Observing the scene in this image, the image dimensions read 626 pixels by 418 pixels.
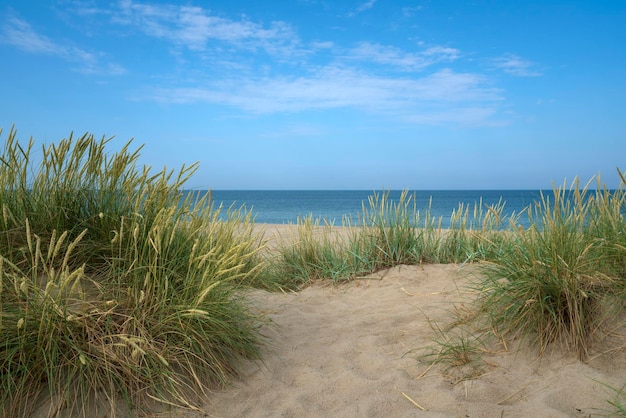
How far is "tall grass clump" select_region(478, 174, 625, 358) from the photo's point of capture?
10.5 ft

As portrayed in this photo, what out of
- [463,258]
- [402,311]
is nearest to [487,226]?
[463,258]

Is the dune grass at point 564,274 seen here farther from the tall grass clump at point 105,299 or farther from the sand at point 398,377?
the tall grass clump at point 105,299

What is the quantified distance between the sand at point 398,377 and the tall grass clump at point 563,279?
16 cm

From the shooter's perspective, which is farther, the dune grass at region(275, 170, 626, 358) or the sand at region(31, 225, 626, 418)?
the dune grass at region(275, 170, 626, 358)

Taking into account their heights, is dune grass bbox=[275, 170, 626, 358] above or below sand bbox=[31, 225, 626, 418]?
above

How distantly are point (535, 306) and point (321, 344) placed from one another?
1563 mm

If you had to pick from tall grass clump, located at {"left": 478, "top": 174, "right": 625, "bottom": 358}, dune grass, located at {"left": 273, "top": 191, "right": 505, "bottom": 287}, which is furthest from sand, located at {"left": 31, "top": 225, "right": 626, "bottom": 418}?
dune grass, located at {"left": 273, "top": 191, "right": 505, "bottom": 287}

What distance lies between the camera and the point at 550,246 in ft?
11.0

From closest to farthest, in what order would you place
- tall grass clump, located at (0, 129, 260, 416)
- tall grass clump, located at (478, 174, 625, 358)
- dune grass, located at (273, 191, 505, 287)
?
1. tall grass clump, located at (0, 129, 260, 416)
2. tall grass clump, located at (478, 174, 625, 358)
3. dune grass, located at (273, 191, 505, 287)

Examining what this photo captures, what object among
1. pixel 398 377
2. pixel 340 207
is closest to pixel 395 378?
pixel 398 377

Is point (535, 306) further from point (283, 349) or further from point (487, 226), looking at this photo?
point (487, 226)

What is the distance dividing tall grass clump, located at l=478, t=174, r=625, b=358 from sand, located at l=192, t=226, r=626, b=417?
156mm

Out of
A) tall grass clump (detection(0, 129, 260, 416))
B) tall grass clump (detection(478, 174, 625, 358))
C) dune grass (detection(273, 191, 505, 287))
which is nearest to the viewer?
tall grass clump (detection(0, 129, 260, 416))

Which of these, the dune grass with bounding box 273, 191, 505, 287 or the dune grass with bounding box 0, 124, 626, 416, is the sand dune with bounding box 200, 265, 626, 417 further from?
the dune grass with bounding box 273, 191, 505, 287
